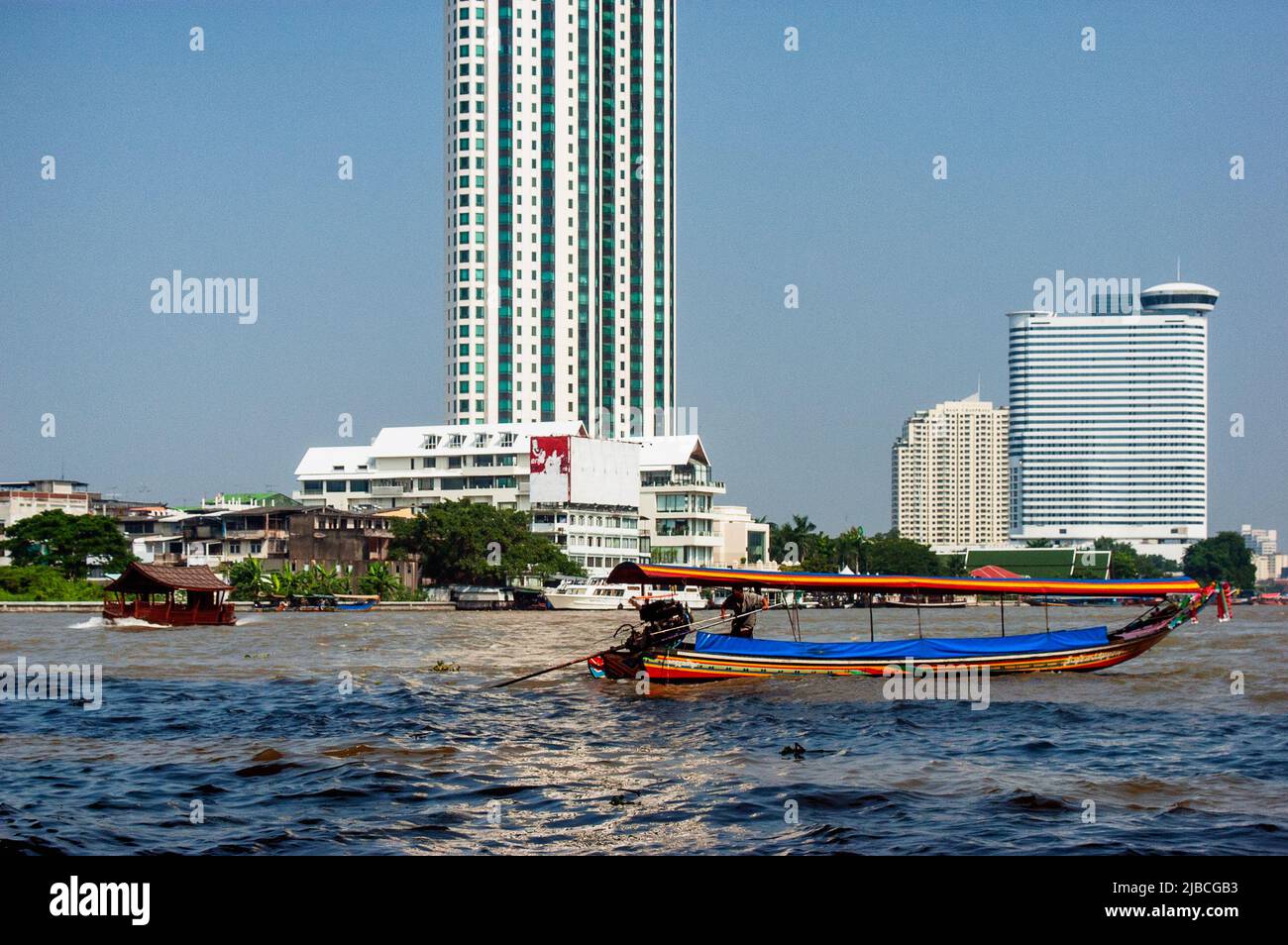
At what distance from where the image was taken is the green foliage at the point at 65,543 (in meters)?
83.2

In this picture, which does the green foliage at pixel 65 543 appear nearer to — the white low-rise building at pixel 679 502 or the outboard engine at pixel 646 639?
the white low-rise building at pixel 679 502

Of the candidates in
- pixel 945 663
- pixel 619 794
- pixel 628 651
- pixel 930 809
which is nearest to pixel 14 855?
pixel 619 794

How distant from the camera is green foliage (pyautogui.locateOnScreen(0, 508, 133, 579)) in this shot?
83.2 metres

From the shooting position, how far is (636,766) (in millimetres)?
17266

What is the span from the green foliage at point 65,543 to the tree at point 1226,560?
395 ft

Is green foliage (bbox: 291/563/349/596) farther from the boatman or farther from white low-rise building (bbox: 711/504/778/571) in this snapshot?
the boatman

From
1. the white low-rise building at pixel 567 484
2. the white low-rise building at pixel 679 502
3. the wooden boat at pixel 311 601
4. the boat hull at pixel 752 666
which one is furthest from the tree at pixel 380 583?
the boat hull at pixel 752 666

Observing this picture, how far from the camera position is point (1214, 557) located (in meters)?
169

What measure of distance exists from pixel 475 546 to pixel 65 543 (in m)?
22.4

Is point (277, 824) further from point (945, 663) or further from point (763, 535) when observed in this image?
point (763, 535)

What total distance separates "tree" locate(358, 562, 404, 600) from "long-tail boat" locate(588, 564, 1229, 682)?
59925mm

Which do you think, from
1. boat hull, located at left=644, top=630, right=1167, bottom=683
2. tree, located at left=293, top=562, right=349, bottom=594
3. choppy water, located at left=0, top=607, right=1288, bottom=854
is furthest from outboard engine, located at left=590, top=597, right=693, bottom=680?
tree, located at left=293, top=562, right=349, bottom=594
